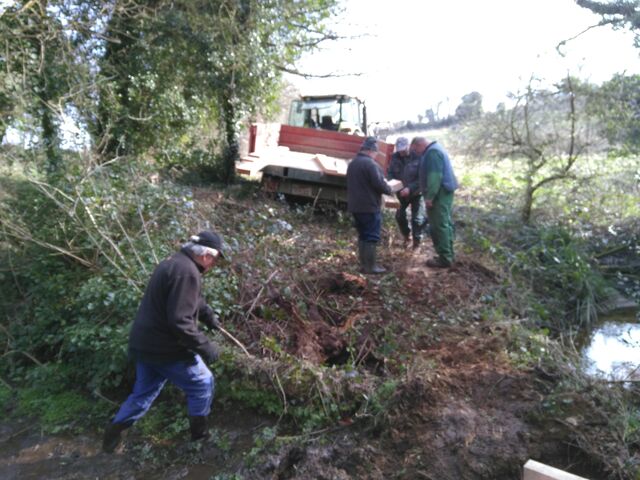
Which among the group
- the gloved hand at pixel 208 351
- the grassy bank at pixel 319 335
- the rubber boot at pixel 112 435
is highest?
the gloved hand at pixel 208 351

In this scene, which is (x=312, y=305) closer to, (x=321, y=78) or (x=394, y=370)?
(x=394, y=370)

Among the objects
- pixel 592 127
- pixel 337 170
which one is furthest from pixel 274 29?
pixel 592 127

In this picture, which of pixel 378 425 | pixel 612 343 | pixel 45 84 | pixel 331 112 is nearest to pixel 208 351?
pixel 378 425

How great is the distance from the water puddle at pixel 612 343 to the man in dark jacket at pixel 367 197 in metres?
2.65

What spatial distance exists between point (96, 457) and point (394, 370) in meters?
2.47

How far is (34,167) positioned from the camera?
21.6ft

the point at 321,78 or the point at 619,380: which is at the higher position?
the point at 321,78

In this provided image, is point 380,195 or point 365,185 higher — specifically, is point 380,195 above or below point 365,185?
below

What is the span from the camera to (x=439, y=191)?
650cm

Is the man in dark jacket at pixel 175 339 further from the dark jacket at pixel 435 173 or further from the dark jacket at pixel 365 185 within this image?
the dark jacket at pixel 435 173

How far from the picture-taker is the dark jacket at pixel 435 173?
641cm

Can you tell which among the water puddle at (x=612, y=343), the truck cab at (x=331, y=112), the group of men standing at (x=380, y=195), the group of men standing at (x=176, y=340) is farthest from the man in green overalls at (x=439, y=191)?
the truck cab at (x=331, y=112)

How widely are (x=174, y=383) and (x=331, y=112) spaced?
8538 mm

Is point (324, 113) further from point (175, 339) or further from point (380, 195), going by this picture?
point (175, 339)
